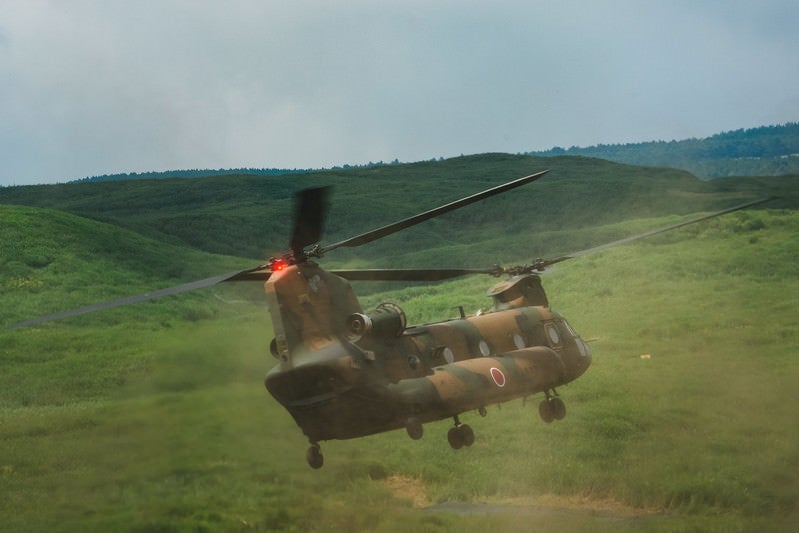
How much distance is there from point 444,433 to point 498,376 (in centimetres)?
2215

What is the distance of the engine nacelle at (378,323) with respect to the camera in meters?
20.7

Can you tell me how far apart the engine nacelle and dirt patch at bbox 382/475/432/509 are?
19.4 meters

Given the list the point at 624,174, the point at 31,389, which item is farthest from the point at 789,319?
the point at 624,174

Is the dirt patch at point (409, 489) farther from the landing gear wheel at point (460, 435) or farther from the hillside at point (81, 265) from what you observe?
the hillside at point (81, 265)

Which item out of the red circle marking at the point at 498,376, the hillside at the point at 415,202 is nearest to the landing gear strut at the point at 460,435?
the red circle marking at the point at 498,376

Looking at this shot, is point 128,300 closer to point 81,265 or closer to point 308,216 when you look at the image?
point 308,216

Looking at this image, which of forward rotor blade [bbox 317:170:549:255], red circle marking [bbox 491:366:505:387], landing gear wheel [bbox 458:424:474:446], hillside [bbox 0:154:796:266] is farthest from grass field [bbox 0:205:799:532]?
hillside [bbox 0:154:796:266]

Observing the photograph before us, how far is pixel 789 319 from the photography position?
204 ft

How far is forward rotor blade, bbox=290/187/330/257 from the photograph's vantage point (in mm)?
18094

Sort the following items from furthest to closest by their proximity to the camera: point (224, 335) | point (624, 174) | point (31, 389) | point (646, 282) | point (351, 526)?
1. point (624, 174)
2. point (646, 282)
3. point (31, 389)
4. point (351, 526)
5. point (224, 335)

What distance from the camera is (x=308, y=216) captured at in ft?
62.4

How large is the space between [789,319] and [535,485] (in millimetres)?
29299

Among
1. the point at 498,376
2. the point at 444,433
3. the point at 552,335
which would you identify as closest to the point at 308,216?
the point at 498,376

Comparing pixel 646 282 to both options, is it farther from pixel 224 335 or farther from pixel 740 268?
pixel 224 335
